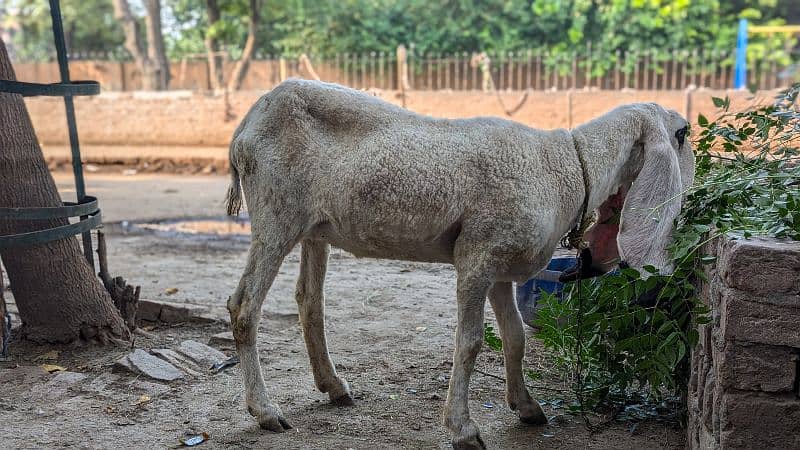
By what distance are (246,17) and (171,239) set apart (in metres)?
16.1

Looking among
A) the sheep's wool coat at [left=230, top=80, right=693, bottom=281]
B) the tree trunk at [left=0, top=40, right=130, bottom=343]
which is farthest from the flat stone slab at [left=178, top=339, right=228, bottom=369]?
the sheep's wool coat at [left=230, top=80, right=693, bottom=281]

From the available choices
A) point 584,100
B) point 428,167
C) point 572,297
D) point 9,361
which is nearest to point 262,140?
point 428,167

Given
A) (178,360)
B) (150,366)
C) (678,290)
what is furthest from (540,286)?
(150,366)

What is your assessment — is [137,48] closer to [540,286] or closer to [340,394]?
[540,286]

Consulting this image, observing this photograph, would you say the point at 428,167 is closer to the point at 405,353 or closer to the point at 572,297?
the point at 572,297

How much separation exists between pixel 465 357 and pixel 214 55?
18.1 meters

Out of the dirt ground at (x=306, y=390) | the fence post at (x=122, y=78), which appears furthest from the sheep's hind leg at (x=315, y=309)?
the fence post at (x=122, y=78)

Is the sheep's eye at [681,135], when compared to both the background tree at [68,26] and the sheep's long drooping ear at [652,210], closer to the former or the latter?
the sheep's long drooping ear at [652,210]

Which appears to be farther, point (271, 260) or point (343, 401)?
point (343, 401)

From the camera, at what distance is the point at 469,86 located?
19109 mm

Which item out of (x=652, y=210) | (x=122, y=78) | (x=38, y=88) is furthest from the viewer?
(x=122, y=78)

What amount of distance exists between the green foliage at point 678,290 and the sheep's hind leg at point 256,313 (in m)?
1.38

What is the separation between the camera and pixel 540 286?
4.95m

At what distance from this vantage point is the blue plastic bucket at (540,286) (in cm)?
482
